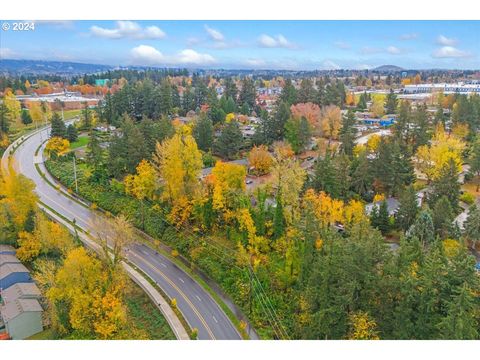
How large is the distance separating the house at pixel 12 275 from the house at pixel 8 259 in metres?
0.39

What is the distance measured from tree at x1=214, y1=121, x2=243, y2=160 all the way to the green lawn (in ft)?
43.4

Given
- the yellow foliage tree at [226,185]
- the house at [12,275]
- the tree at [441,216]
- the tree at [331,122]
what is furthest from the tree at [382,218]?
the tree at [331,122]

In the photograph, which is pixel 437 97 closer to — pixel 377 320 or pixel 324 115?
pixel 324 115

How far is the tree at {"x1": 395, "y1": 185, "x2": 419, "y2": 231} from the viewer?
1973 centimetres

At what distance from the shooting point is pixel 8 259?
60.0 ft

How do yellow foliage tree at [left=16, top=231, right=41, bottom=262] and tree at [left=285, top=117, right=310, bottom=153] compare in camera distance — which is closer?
yellow foliage tree at [left=16, top=231, right=41, bottom=262]

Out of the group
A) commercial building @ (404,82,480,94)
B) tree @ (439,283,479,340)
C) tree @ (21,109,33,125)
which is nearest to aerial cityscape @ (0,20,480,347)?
tree @ (439,283,479,340)

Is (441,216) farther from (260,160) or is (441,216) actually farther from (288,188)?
(260,160)

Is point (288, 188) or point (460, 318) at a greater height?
point (288, 188)

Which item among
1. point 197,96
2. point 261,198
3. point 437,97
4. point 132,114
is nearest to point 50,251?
point 261,198

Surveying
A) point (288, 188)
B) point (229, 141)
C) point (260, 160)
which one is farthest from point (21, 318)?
point (229, 141)

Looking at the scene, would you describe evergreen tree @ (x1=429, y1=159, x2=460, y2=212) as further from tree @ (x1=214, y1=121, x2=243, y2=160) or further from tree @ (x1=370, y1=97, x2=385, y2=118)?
tree @ (x1=370, y1=97, x2=385, y2=118)

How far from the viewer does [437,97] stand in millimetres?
51500

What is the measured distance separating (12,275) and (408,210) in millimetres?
18174
